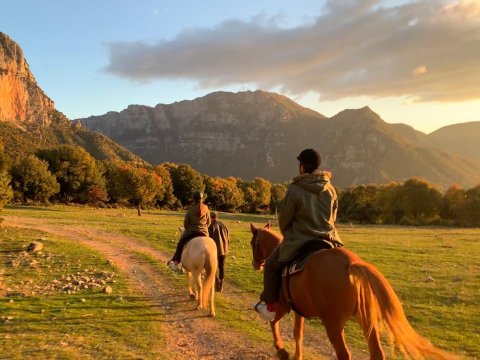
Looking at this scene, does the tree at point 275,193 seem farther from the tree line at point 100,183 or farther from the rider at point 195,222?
the rider at point 195,222

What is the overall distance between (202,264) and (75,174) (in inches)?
2893

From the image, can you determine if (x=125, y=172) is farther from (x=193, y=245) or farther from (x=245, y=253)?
(x=193, y=245)

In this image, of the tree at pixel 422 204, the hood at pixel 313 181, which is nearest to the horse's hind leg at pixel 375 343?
the hood at pixel 313 181

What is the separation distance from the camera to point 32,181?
225ft

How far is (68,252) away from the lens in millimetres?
23438

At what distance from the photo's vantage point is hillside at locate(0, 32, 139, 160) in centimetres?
11512

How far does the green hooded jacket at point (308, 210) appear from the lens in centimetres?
741

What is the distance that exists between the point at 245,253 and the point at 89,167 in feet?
208

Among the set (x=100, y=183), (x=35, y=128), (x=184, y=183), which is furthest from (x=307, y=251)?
(x=35, y=128)

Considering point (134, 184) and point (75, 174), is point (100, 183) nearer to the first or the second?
point (75, 174)

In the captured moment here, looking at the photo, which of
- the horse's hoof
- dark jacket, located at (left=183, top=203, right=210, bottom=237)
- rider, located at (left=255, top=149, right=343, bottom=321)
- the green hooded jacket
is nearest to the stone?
dark jacket, located at (left=183, top=203, right=210, bottom=237)

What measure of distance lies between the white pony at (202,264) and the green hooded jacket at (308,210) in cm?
575

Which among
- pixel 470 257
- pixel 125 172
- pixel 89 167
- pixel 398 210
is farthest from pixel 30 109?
pixel 470 257

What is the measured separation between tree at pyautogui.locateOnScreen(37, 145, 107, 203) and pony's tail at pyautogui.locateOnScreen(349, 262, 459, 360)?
78.0 m
